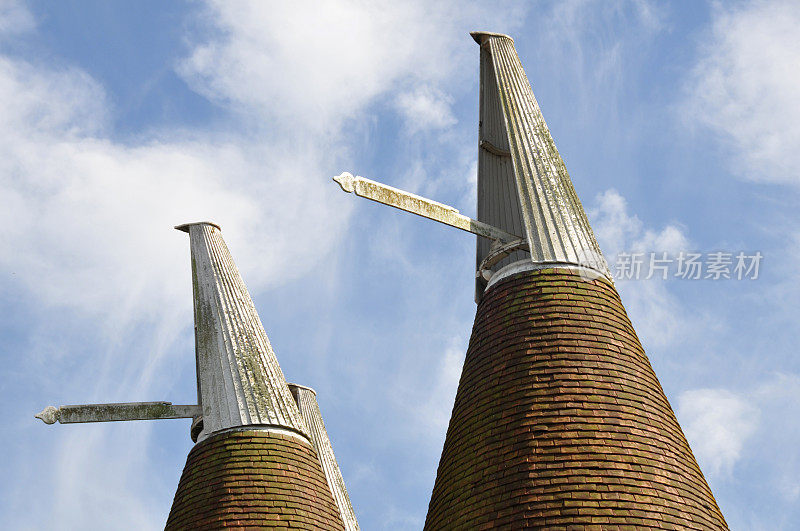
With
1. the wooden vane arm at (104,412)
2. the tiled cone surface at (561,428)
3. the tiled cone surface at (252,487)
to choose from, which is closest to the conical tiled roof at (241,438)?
the tiled cone surface at (252,487)

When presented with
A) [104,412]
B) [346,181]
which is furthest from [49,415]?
[346,181]

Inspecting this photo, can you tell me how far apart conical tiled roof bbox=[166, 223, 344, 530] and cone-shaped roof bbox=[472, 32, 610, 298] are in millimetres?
2276

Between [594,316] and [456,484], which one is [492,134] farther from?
[456,484]

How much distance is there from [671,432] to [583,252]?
1.92 m

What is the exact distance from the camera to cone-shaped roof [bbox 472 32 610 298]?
9.90 m

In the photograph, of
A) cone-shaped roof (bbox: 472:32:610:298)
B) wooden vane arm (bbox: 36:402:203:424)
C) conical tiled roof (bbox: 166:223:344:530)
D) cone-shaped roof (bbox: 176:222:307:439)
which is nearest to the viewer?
conical tiled roof (bbox: 166:223:344:530)

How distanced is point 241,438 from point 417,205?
265 centimetres

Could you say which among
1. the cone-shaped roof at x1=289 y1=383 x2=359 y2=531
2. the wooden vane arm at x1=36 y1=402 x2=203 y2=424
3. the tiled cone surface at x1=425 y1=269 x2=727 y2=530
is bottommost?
the tiled cone surface at x1=425 y1=269 x2=727 y2=530

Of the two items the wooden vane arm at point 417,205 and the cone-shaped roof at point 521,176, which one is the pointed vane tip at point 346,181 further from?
the cone-shaped roof at point 521,176

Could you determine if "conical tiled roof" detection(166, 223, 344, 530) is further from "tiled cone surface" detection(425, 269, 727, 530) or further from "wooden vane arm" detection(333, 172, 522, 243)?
"wooden vane arm" detection(333, 172, 522, 243)

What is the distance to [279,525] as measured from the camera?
376 inches

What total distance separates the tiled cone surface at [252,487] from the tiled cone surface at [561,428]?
146 cm

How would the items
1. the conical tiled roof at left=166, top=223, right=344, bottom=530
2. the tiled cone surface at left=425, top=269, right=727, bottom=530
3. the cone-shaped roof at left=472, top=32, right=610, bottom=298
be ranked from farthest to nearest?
1. the cone-shaped roof at left=472, top=32, right=610, bottom=298
2. the conical tiled roof at left=166, top=223, right=344, bottom=530
3. the tiled cone surface at left=425, top=269, right=727, bottom=530

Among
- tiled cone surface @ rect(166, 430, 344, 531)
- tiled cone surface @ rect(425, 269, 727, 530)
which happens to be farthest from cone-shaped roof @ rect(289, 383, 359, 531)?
tiled cone surface @ rect(425, 269, 727, 530)
